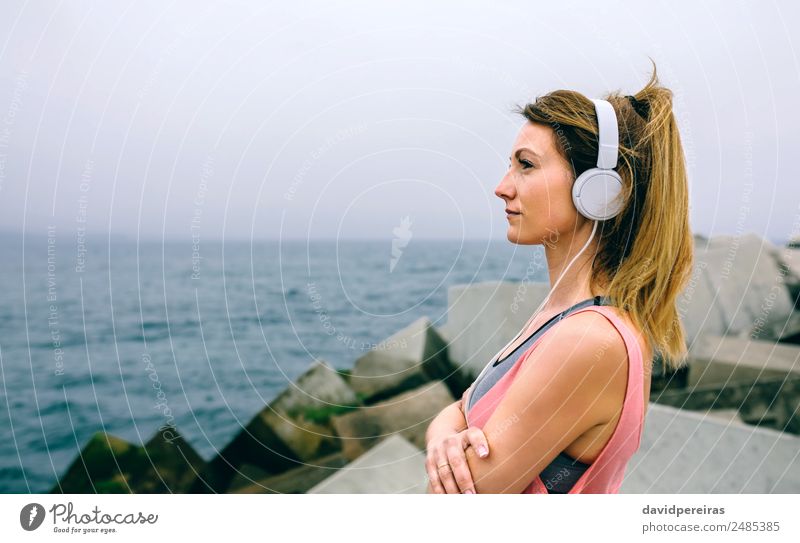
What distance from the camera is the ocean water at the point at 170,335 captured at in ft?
6.68

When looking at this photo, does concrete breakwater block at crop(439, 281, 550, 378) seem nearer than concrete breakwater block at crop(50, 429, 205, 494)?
No

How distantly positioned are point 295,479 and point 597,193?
92.1 inches

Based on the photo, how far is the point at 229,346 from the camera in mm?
5543

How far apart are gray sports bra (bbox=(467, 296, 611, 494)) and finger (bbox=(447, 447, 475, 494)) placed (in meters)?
0.10

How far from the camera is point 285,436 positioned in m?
2.99

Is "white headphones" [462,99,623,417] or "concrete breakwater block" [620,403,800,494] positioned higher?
"white headphones" [462,99,623,417]

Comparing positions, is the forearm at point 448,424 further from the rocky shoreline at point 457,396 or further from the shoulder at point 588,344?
the rocky shoreline at point 457,396

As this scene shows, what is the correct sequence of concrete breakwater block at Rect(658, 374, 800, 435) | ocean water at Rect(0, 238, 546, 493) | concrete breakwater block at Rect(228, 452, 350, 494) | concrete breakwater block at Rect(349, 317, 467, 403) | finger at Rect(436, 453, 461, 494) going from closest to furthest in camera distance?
finger at Rect(436, 453, 461, 494), ocean water at Rect(0, 238, 546, 493), concrete breakwater block at Rect(228, 452, 350, 494), concrete breakwater block at Rect(658, 374, 800, 435), concrete breakwater block at Rect(349, 317, 467, 403)

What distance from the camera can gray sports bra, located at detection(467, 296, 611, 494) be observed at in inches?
35.0

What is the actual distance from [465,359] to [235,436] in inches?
57.3

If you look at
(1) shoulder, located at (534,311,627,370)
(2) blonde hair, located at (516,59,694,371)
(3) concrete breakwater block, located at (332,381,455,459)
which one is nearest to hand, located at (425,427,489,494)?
(1) shoulder, located at (534,311,627,370)

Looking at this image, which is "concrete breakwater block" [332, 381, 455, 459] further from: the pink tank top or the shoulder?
the shoulder

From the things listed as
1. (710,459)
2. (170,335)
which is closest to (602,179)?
(710,459)
